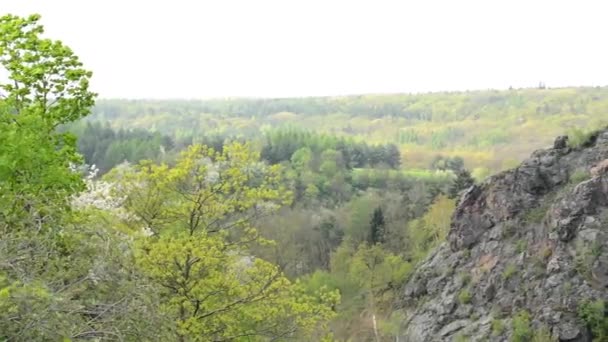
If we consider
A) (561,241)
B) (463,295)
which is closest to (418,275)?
(463,295)

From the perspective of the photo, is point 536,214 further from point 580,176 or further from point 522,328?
point 522,328

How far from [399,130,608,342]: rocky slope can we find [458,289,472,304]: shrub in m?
0.05

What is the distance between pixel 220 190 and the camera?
14578 mm

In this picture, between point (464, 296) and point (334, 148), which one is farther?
point (334, 148)

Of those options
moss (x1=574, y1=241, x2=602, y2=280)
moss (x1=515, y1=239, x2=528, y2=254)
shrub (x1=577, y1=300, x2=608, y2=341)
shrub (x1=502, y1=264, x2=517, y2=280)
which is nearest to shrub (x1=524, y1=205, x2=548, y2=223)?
moss (x1=515, y1=239, x2=528, y2=254)

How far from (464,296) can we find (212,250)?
18.5 m

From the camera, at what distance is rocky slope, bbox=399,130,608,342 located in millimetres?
23812

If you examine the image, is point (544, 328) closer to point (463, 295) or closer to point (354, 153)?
point (463, 295)

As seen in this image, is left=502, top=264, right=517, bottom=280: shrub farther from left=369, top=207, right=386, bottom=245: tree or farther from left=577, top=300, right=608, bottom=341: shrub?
left=369, top=207, right=386, bottom=245: tree

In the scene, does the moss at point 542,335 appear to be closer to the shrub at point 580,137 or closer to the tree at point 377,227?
the shrub at point 580,137

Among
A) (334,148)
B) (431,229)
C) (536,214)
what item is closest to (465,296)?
(536,214)

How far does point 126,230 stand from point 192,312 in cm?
221

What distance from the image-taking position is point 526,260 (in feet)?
90.2

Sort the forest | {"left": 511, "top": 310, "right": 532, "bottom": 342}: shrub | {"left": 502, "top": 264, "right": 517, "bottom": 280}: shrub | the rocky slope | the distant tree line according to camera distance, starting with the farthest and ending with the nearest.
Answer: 1. the distant tree line
2. {"left": 502, "top": 264, "right": 517, "bottom": 280}: shrub
3. {"left": 511, "top": 310, "right": 532, "bottom": 342}: shrub
4. the rocky slope
5. the forest
